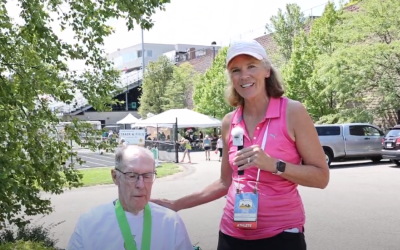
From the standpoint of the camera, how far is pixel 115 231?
239cm

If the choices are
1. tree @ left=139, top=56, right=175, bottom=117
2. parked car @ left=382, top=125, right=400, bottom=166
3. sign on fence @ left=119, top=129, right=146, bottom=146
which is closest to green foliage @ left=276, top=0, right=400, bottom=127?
parked car @ left=382, top=125, right=400, bottom=166

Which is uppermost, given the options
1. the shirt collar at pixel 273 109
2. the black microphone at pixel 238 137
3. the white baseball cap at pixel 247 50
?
the white baseball cap at pixel 247 50

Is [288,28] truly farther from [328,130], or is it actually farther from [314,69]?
[328,130]

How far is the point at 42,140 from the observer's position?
539 cm

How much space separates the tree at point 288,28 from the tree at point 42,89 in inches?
1103

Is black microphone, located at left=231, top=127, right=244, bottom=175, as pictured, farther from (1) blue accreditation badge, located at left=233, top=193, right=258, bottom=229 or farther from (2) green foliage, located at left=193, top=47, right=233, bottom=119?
(2) green foliage, located at left=193, top=47, right=233, bottom=119

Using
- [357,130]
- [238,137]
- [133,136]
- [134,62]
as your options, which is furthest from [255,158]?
[134,62]

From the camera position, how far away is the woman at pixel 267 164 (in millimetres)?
2238

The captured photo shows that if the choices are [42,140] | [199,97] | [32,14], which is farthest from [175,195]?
[199,97]

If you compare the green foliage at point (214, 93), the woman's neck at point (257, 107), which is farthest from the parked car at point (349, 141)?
the woman's neck at point (257, 107)

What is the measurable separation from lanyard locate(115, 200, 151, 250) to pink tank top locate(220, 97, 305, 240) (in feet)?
1.56

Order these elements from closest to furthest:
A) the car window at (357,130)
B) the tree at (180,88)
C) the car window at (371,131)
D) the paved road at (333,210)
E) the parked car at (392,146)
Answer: the paved road at (333,210)
the parked car at (392,146)
the car window at (357,130)
the car window at (371,131)
the tree at (180,88)

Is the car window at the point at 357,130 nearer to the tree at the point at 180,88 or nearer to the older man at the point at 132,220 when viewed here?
the older man at the point at 132,220

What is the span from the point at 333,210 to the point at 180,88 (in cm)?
3601
